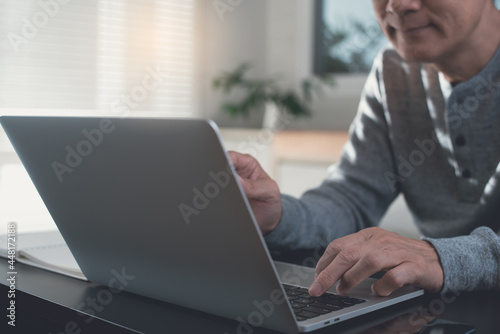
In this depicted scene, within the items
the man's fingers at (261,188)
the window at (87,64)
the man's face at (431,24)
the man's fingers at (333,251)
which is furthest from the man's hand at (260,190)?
the window at (87,64)

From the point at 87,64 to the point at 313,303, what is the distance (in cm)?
305

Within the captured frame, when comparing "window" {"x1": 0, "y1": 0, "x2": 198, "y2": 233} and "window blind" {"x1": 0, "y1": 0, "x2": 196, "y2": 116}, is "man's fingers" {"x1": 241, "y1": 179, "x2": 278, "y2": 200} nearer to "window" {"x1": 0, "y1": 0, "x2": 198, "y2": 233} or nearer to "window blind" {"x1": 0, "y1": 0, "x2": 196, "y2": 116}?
"window" {"x1": 0, "y1": 0, "x2": 198, "y2": 233}

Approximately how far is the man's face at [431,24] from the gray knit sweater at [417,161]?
0.10 metres

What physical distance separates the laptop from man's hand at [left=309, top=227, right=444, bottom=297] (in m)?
0.02

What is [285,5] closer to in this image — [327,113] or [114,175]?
[327,113]

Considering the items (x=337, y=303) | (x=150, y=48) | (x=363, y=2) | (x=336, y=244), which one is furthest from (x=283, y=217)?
(x=150, y=48)

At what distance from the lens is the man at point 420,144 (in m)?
1.11

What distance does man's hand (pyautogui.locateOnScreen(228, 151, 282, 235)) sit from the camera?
889 mm

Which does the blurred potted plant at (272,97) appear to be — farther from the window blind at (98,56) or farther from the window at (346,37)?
the window blind at (98,56)

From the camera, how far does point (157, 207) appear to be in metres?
0.55

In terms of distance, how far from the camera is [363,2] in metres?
3.26

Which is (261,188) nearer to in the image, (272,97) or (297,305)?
(297,305)

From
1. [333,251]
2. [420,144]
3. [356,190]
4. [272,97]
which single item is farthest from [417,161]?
[272,97]

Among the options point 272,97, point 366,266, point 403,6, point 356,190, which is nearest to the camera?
point 366,266
